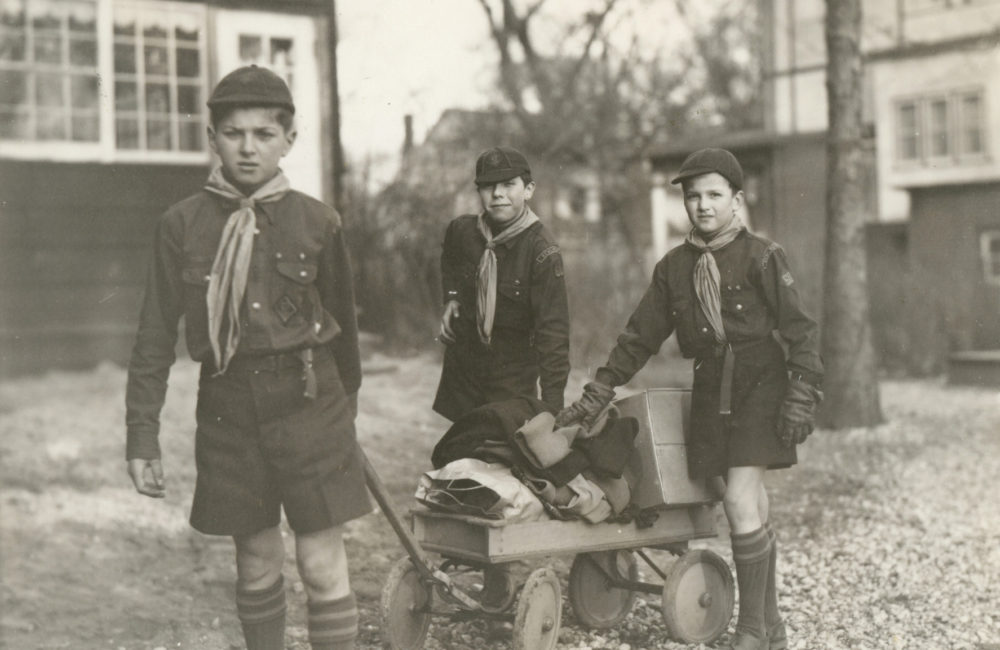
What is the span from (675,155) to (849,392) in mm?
9412

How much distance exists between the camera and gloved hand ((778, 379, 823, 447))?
158 inches

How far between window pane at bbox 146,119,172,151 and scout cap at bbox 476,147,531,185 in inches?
169

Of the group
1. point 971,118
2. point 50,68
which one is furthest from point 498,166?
point 971,118

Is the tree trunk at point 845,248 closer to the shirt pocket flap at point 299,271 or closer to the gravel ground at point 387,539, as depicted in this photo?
the gravel ground at point 387,539

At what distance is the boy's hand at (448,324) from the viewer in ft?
15.0

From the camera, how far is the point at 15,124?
25.9 feet

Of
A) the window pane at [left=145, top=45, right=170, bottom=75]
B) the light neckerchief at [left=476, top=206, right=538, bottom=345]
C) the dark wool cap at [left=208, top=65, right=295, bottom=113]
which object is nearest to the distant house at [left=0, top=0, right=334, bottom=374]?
the window pane at [left=145, top=45, right=170, bottom=75]

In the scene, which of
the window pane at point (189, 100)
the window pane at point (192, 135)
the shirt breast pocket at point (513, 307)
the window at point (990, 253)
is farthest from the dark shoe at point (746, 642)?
the window at point (990, 253)

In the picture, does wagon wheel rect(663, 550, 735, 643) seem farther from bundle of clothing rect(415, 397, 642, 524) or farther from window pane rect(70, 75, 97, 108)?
window pane rect(70, 75, 97, 108)

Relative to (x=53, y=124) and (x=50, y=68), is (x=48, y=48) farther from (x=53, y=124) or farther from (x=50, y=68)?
(x=53, y=124)

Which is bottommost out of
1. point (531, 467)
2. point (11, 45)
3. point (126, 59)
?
point (531, 467)

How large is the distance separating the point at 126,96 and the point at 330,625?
5356mm

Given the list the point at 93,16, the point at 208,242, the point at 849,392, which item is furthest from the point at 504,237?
the point at 849,392

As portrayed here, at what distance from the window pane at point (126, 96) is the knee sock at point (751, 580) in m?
5.49
